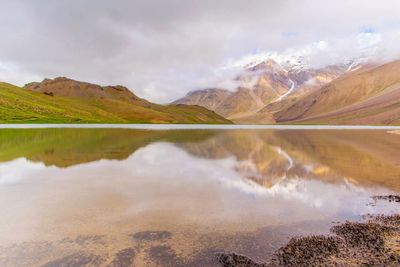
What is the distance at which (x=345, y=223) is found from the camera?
15.8 meters

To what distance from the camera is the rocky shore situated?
1146 cm

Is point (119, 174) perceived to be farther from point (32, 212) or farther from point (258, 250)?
point (258, 250)

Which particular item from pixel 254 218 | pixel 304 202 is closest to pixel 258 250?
pixel 254 218

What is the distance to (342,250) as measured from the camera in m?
12.5

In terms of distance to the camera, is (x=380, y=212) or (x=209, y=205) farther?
(x=209, y=205)

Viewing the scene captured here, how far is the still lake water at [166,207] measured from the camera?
1266 centimetres

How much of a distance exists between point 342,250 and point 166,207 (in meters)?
9.46

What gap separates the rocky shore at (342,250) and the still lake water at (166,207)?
0.62 metres

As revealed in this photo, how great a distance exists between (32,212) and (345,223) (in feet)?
50.2

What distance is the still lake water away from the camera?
1266 centimetres

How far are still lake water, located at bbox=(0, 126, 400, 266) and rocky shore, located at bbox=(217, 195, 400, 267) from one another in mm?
622

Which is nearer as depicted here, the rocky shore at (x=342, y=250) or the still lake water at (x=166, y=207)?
the rocky shore at (x=342, y=250)

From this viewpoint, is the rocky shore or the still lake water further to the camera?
the still lake water

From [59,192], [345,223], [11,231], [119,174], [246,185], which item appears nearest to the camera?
[11,231]
